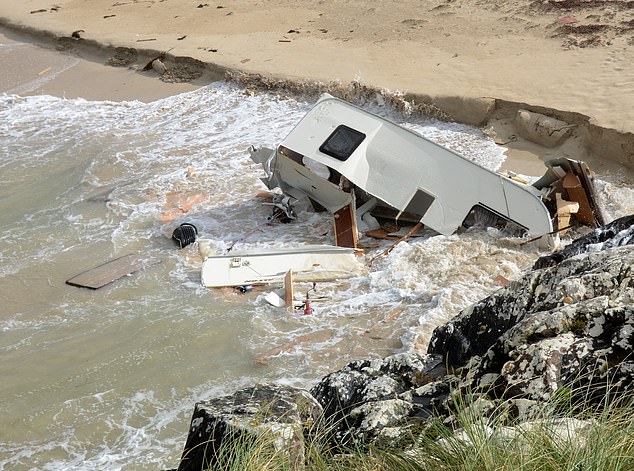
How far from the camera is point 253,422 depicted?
3.84 m

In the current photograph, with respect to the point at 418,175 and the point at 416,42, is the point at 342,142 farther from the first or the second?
the point at 416,42

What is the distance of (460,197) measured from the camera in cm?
995

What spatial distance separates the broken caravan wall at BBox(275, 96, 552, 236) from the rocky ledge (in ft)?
16.9

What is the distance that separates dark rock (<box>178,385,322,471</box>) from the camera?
374cm

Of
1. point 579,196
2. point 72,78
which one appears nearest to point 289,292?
point 579,196

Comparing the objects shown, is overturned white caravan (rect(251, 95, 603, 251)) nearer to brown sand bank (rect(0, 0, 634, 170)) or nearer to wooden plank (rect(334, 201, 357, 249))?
wooden plank (rect(334, 201, 357, 249))

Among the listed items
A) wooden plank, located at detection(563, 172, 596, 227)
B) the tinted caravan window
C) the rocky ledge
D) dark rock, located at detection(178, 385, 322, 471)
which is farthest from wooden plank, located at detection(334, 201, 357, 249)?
dark rock, located at detection(178, 385, 322, 471)

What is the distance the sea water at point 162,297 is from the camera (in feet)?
24.9

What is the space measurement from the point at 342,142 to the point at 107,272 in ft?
11.7

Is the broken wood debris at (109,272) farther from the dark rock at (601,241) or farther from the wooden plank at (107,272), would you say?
the dark rock at (601,241)

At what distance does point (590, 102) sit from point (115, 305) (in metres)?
8.07

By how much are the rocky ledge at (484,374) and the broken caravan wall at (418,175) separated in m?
5.15

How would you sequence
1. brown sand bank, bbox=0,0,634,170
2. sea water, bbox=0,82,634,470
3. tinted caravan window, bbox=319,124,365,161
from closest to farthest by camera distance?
1. sea water, bbox=0,82,634,470
2. tinted caravan window, bbox=319,124,365,161
3. brown sand bank, bbox=0,0,634,170

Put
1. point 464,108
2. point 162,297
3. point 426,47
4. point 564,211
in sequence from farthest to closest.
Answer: point 426,47
point 464,108
point 564,211
point 162,297
